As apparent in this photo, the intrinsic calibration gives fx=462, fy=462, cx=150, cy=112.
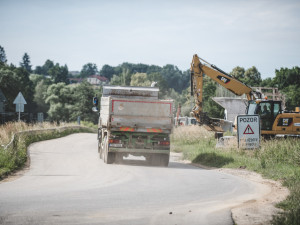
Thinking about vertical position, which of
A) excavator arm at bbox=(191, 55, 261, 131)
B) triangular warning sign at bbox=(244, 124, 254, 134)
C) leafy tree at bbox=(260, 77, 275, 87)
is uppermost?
leafy tree at bbox=(260, 77, 275, 87)

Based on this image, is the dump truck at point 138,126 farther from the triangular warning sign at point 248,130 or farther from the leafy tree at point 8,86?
the leafy tree at point 8,86

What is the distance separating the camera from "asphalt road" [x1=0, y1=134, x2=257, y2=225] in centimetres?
780

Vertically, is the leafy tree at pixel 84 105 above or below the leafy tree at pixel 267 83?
below

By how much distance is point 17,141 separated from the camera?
74.3 ft

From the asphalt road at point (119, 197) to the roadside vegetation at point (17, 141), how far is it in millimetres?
774

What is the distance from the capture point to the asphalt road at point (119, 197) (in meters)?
7.80

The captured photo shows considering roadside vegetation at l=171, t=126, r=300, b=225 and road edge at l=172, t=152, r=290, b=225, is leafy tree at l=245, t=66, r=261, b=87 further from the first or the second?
road edge at l=172, t=152, r=290, b=225

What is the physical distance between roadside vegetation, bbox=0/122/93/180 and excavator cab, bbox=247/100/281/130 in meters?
12.5

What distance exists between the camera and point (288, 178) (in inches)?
527

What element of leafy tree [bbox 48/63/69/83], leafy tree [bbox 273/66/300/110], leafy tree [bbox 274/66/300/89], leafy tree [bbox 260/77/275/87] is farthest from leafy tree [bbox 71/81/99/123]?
leafy tree [bbox 48/63/69/83]

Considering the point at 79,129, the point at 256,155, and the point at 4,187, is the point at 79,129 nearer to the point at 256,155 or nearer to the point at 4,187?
the point at 256,155

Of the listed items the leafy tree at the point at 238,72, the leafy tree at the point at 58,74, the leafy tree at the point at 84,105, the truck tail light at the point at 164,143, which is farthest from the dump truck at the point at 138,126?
the leafy tree at the point at 58,74

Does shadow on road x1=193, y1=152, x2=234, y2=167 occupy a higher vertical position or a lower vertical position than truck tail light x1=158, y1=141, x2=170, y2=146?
lower

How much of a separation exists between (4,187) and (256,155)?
11.5 metres
